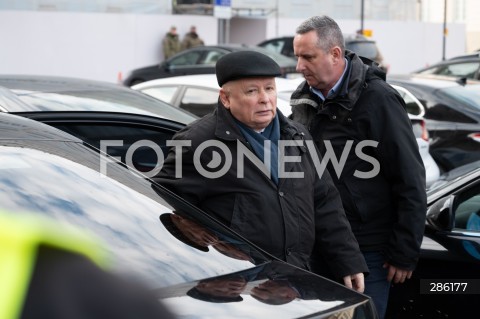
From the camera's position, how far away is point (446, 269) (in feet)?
14.7

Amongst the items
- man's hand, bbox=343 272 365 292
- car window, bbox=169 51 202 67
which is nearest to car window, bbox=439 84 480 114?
man's hand, bbox=343 272 365 292

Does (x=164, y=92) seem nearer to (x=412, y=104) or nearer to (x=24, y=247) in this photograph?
(x=412, y=104)

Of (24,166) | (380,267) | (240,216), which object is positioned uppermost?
(24,166)

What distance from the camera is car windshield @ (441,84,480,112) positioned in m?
9.02

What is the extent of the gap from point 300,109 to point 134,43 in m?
20.1

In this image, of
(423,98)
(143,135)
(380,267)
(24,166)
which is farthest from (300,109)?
(423,98)

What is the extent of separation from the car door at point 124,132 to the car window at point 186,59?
615 inches

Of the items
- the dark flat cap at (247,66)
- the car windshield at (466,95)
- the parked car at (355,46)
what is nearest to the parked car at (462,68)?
the car windshield at (466,95)

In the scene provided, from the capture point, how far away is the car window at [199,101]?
8805 mm

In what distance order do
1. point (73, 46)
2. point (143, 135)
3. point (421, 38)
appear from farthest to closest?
point (421, 38) < point (73, 46) < point (143, 135)

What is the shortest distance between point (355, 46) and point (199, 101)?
13.0 meters

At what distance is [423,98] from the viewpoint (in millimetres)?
9383

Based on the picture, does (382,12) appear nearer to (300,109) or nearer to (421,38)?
(421,38)

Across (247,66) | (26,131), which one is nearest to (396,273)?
(247,66)
